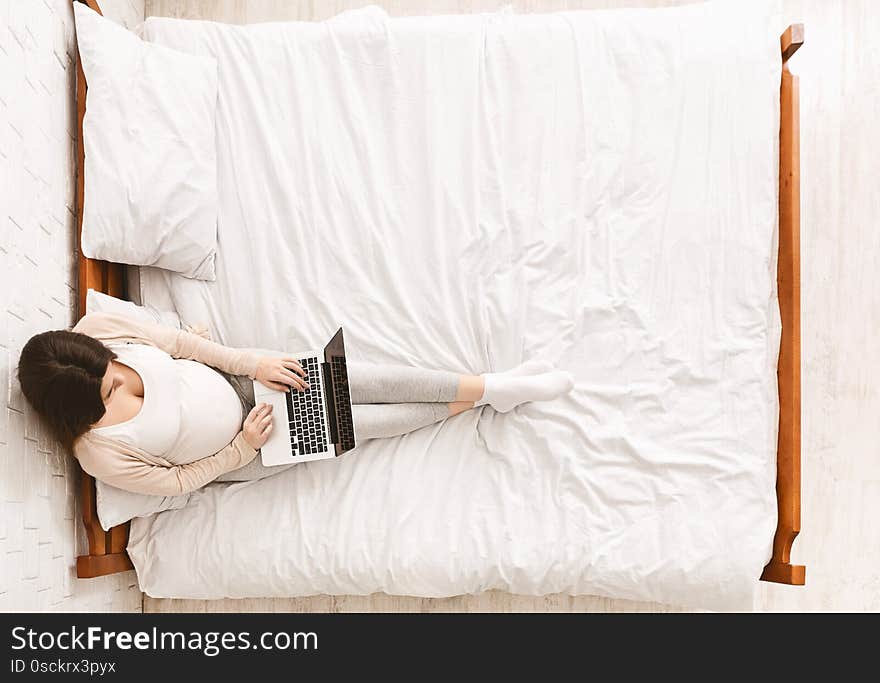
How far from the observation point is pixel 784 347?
1.65 m

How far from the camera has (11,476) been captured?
1.32 m

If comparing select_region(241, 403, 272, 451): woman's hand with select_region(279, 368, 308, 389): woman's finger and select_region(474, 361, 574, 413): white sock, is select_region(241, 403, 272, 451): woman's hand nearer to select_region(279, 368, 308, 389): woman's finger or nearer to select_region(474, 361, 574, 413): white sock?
select_region(279, 368, 308, 389): woman's finger

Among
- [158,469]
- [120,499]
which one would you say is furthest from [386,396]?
[120,499]

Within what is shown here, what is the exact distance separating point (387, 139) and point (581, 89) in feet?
1.56

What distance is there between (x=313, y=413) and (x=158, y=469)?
0.33m

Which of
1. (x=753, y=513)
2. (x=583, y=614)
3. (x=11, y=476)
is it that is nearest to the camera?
(x=11, y=476)

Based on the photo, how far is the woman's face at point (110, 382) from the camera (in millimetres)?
1356

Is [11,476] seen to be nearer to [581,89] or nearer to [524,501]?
[524,501]

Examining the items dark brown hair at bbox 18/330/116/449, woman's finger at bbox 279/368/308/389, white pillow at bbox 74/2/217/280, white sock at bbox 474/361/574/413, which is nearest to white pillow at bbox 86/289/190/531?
white pillow at bbox 74/2/217/280

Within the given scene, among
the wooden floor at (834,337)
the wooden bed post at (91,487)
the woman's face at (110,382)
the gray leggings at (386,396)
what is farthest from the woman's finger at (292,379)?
the wooden floor at (834,337)

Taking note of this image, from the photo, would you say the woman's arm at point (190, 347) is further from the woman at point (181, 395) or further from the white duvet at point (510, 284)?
the white duvet at point (510, 284)

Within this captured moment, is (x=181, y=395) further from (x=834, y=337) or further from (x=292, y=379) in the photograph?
(x=834, y=337)

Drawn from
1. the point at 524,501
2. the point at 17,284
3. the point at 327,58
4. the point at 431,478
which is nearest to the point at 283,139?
the point at 327,58

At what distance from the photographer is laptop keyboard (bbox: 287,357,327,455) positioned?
1.54 metres
